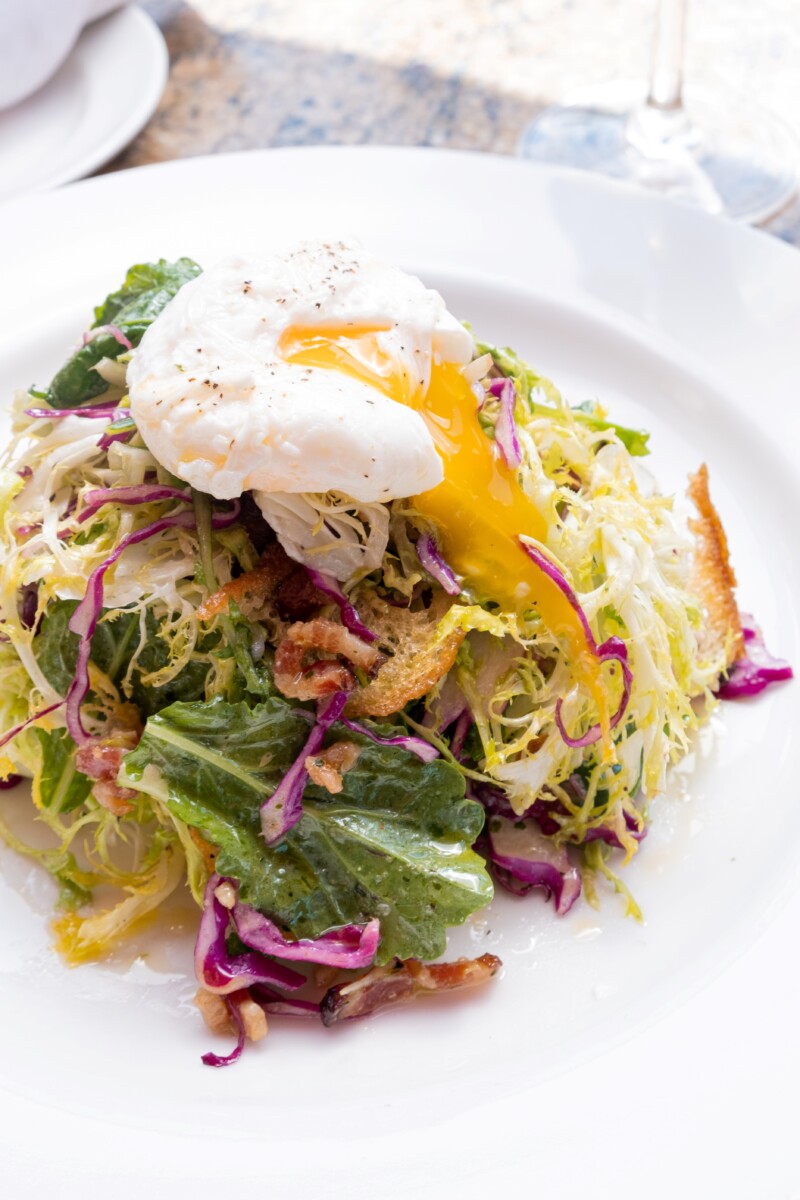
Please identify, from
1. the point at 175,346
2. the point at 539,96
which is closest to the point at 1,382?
the point at 175,346

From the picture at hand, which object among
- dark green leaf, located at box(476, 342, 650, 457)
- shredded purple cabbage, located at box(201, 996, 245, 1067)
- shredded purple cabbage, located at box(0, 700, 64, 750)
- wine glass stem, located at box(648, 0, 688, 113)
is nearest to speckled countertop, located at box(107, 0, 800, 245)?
wine glass stem, located at box(648, 0, 688, 113)

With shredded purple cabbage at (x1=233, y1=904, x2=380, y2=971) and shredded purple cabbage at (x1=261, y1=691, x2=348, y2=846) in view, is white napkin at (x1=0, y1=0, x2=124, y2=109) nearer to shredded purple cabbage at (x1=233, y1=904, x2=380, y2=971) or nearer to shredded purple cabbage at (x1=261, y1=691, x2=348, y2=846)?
shredded purple cabbage at (x1=261, y1=691, x2=348, y2=846)

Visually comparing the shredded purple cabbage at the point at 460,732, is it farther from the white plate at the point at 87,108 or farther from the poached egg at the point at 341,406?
the white plate at the point at 87,108

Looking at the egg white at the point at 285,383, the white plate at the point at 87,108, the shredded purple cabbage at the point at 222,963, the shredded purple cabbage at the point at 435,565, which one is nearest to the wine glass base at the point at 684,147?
the white plate at the point at 87,108

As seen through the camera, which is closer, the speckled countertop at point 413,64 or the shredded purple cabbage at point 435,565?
the shredded purple cabbage at point 435,565

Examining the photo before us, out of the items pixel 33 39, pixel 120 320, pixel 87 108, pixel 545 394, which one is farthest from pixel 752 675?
pixel 33 39

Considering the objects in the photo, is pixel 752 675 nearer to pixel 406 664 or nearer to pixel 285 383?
pixel 406 664
